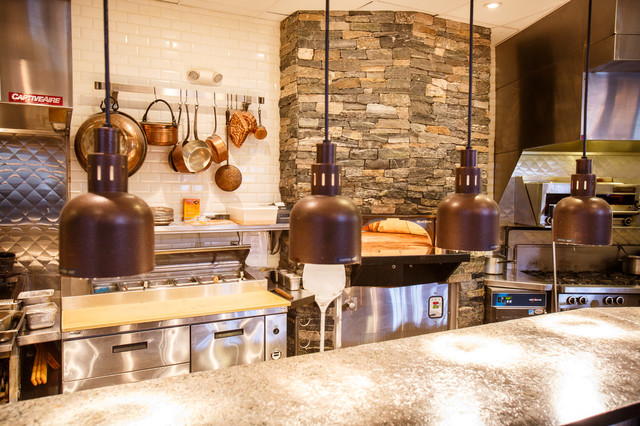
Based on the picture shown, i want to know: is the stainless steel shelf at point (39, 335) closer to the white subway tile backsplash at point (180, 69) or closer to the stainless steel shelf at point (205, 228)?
the stainless steel shelf at point (205, 228)

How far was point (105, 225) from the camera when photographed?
35.3 inches

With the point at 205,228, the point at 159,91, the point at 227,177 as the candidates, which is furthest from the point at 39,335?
the point at 159,91

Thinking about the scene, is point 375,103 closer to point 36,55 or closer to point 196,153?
point 196,153

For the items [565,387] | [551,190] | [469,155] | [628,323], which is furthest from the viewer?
[551,190]

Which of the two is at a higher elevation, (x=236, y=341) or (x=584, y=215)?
(x=584, y=215)

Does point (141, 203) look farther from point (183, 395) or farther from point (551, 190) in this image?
point (551, 190)

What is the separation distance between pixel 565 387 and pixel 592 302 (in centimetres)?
297

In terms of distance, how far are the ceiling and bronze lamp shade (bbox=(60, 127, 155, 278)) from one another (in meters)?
3.26

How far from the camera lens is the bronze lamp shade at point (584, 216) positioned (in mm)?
1739

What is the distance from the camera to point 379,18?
13.2ft

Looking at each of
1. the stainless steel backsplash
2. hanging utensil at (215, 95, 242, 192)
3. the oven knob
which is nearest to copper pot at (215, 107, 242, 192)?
hanging utensil at (215, 95, 242, 192)

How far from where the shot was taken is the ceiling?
12.5 feet

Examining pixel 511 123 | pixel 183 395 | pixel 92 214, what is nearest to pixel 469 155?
pixel 92 214

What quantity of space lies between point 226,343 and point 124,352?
68 centimetres
